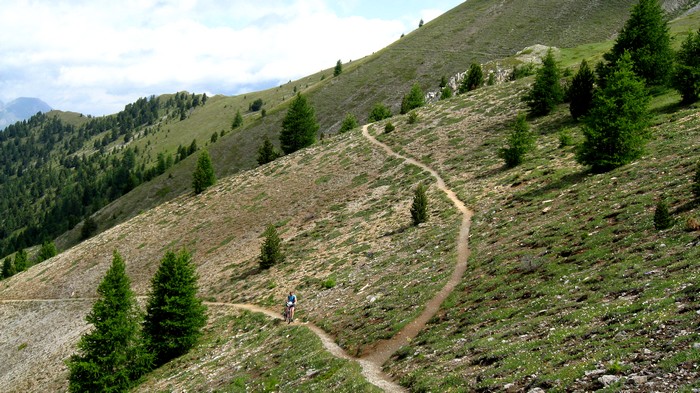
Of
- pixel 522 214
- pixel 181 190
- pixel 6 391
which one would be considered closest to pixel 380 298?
pixel 522 214

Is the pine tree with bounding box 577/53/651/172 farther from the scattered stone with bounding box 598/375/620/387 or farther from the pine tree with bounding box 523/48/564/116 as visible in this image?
the scattered stone with bounding box 598/375/620/387

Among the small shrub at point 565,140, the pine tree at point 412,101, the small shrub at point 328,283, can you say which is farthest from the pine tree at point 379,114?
the small shrub at point 328,283

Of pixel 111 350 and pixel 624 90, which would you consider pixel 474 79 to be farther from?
pixel 111 350

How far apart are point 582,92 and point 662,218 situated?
35.4 m

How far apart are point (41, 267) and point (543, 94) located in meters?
76.2

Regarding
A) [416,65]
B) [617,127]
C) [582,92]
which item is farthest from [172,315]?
[416,65]

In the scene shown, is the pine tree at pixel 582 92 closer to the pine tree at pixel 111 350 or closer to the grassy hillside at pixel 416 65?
the pine tree at pixel 111 350

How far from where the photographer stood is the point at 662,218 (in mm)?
19766

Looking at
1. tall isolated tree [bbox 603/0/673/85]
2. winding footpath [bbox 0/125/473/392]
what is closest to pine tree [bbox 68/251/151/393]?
winding footpath [bbox 0/125/473/392]

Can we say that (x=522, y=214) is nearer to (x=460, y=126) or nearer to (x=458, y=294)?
(x=458, y=294)

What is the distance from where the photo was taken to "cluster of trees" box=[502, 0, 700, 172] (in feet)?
105

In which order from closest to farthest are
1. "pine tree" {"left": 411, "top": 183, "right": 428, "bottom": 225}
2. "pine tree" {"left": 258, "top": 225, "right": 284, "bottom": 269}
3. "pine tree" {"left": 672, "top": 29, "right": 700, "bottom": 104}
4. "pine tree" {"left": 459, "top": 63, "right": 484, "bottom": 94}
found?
"pine tree" {"left": 672, "top": 29, "right": 700, "bottom": 104}
"pine tree" {"left": 411, "top": 183, "right": 428, "bottom": 225}
"pine tree" {"left": 258, "top": 225, "right": 284, "bottom": 269}
"pine tree" {"left": 459, "top": 63, "right": 484, "bottom": 94}

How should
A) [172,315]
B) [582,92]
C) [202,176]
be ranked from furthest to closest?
[202,176] < [582,92] < [172,315]

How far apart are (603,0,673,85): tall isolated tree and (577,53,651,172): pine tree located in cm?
1722
